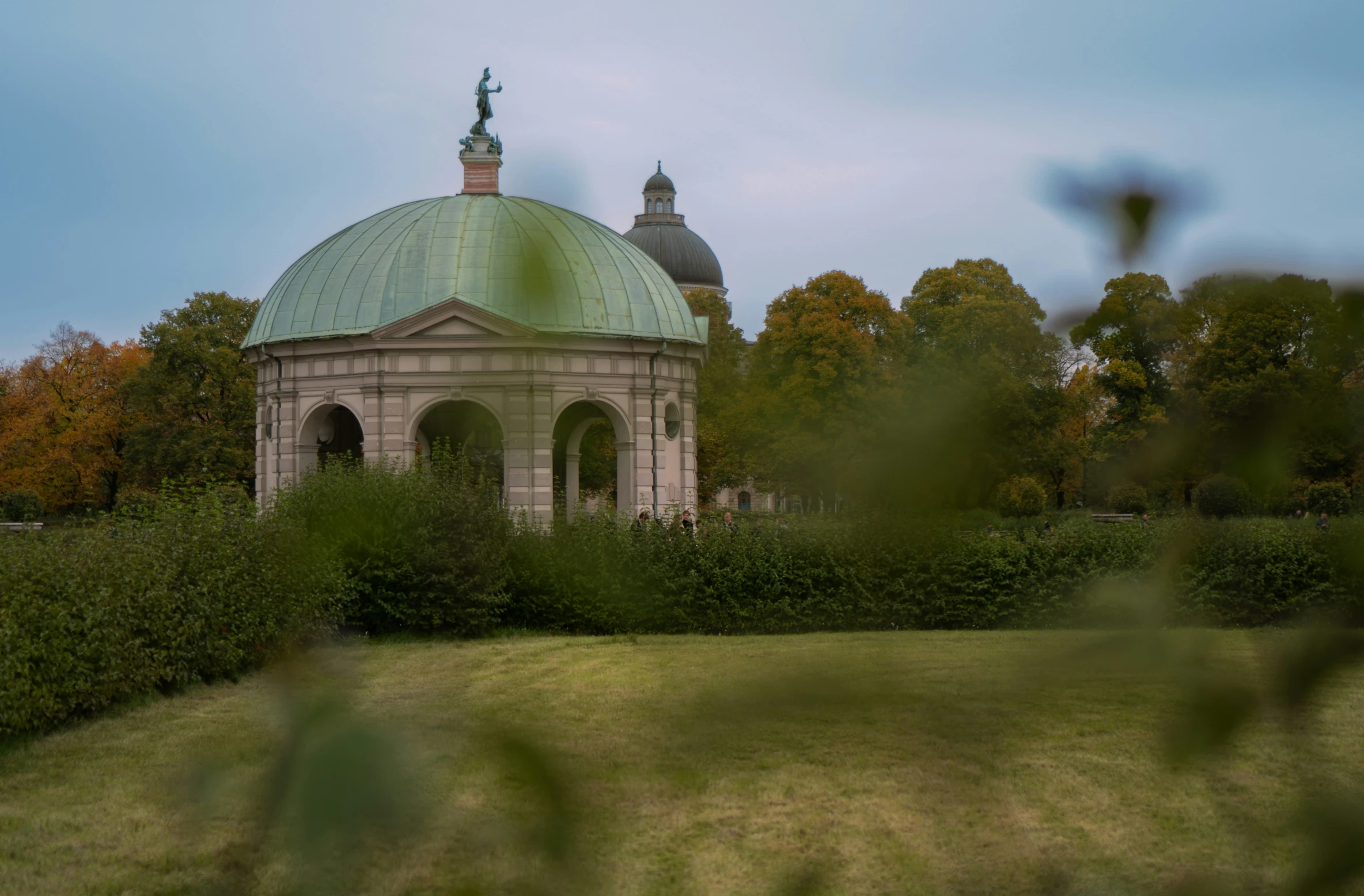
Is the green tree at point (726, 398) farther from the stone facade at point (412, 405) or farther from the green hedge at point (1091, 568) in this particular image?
the stone facade at point (412, 405)

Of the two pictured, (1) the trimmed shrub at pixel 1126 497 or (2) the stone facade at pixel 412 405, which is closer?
(1) the trimmed shrub at pixel 1126 497

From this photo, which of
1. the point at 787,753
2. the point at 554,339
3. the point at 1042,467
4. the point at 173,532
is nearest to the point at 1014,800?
the point at 787,753

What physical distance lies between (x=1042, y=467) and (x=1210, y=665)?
253 mm

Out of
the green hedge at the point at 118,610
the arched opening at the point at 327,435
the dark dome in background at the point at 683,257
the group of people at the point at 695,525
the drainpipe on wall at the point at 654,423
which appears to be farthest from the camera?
the dark dome in background at the point at 683,257

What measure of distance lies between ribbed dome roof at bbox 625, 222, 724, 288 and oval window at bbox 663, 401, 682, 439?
31754mm

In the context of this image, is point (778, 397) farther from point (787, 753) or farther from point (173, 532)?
point (173, 532)

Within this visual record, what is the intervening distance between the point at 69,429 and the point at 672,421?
85.5 ft

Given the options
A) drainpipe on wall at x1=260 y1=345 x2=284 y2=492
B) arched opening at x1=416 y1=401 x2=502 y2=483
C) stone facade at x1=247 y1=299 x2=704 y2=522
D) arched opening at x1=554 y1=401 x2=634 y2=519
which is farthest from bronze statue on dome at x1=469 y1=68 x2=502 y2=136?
drainpipe on wall at x1=260 y1=345 x2=284 y2=492

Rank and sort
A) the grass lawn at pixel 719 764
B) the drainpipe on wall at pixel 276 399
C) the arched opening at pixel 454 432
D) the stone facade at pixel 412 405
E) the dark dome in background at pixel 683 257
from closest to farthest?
1. the grass lawn at pixel 719 764
2. the arched opening at pixel 454 432
3. the stone facade at pixel 412 405
4. the drainpipe on wall at pixel 276 399
5. the dark dome in background at pixel 683 257

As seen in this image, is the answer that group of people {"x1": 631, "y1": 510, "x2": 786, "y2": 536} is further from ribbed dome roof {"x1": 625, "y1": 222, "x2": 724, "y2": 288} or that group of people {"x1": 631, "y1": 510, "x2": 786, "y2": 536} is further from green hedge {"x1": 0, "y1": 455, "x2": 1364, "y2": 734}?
ribbed dome roof {"x1": 625, "y1": 222, "x2": 724, "y2": 288}

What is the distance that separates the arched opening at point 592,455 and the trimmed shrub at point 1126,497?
71.1 ft

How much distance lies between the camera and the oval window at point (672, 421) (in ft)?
82.3

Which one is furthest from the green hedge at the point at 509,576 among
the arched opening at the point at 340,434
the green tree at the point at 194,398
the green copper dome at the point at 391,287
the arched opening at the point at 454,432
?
the green tree at the point at 194,398

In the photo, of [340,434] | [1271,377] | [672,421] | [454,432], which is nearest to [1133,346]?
[1271,377]
